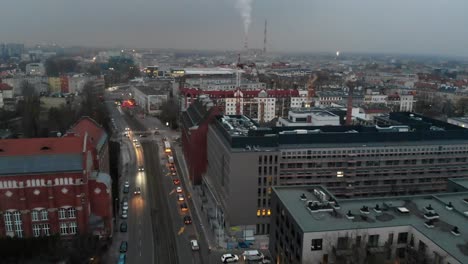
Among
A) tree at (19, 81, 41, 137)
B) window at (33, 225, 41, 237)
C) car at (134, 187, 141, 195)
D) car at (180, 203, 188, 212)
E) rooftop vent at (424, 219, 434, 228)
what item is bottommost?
car at (180, 203, 188, 212)

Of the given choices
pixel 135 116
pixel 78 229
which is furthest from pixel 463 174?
pixel 135 116

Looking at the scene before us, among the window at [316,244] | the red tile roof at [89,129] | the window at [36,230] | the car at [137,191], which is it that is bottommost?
the car at [137,191]

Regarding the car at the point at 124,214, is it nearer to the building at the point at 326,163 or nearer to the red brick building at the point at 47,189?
the red brick building at the point at 47,189

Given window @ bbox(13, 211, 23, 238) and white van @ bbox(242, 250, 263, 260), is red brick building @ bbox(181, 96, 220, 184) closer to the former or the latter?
white van @ bbox(242, 250, 263, 260)

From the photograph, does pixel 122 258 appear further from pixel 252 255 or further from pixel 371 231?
pixel 371 231

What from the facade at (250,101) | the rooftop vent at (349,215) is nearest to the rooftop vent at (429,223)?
the rooftop vent at (349,215)

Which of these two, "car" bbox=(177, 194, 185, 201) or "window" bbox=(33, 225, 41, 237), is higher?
"window" bbox=(33, 225, 41, 237)

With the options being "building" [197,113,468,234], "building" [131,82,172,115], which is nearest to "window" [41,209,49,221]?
"building" [197,113,468,234]
